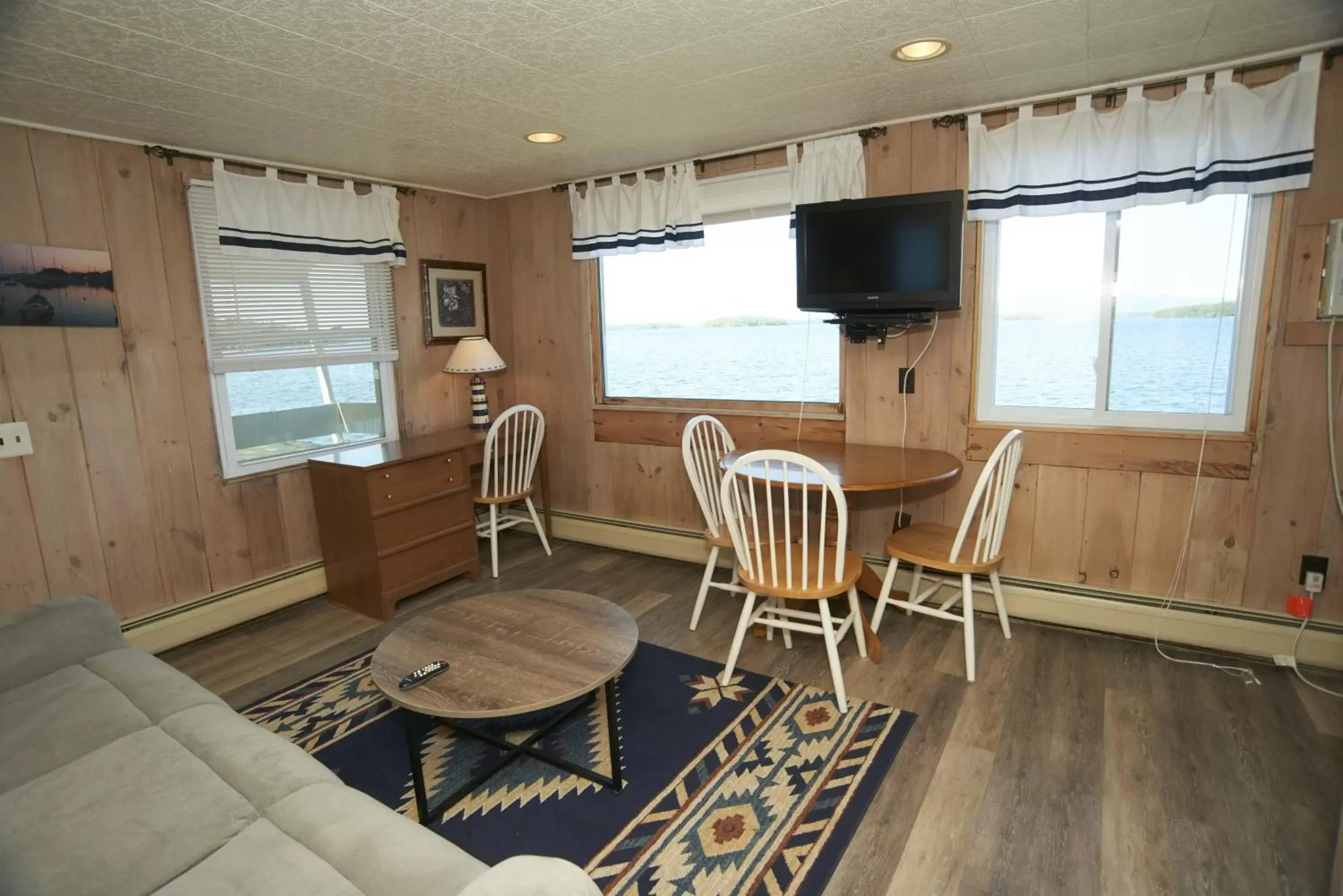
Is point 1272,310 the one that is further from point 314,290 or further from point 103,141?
point 103,141

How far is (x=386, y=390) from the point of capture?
4.03 metres

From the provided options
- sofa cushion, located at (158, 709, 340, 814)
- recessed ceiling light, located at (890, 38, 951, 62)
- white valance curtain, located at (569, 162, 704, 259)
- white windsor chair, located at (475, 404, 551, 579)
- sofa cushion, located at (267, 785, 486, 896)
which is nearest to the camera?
sofa cushion, located at (267, 785, 486, 896)

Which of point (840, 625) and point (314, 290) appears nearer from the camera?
point (840, 625)

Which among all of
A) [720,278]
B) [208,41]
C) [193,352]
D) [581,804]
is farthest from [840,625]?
[193,352]

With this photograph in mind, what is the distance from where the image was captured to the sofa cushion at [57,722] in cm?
158

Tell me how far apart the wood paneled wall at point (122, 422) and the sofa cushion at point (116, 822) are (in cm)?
169

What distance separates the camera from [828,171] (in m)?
3.25

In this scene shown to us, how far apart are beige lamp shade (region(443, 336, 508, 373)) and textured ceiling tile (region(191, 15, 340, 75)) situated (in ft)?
6.54

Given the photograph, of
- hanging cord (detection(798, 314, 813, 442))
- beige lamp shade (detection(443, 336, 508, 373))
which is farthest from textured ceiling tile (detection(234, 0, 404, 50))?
hanging cord (detection(798, 314, 813, 442))

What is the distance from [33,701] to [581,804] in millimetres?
1496

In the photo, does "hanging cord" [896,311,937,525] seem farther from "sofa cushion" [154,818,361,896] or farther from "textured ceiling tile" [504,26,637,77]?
"sofa cushion" [154,818,361,896]

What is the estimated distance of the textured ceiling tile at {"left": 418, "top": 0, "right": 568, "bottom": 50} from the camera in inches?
73.3

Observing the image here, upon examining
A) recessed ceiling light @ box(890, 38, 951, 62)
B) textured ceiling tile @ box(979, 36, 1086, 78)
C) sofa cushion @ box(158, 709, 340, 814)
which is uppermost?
textured ceiling tile @ box(979, 36, 1086, 78)

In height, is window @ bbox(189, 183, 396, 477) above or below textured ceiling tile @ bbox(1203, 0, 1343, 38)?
below
